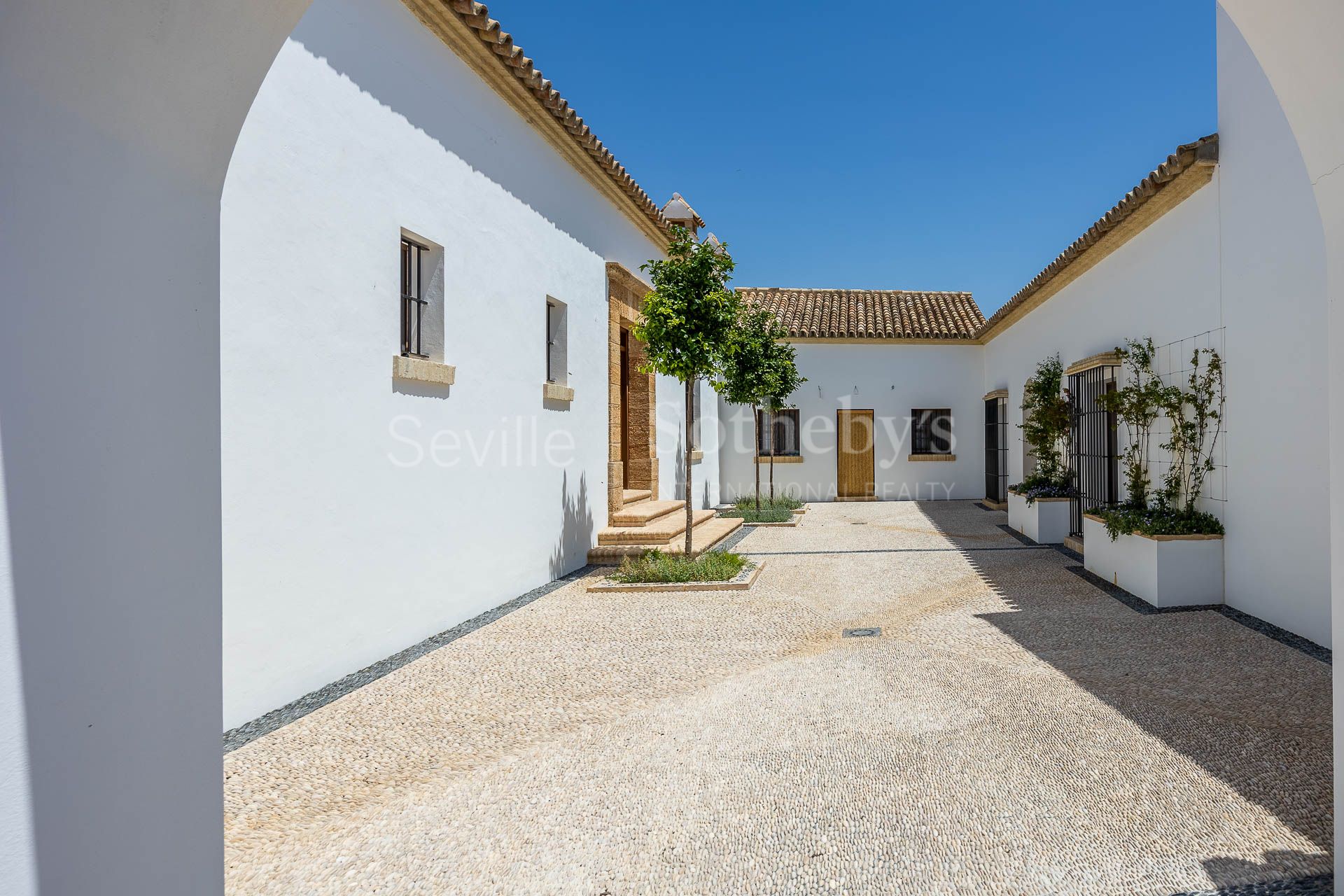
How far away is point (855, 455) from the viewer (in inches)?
697

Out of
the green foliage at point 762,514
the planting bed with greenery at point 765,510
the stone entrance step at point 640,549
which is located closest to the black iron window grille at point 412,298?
the stone entrance step at point 640,549

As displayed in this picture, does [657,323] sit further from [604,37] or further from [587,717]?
[587,717]

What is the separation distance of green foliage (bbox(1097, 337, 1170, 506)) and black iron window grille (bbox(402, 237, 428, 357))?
6602 mm

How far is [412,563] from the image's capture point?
526 cm

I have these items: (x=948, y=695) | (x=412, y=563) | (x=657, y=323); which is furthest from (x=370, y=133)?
(x=948, y=695)

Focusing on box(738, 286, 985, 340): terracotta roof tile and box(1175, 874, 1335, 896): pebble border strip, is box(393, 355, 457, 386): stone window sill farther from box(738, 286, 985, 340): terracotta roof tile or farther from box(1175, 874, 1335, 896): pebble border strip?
box(738, 286, 985, 340): terracotta roof tile

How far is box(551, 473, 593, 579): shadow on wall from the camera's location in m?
7.91

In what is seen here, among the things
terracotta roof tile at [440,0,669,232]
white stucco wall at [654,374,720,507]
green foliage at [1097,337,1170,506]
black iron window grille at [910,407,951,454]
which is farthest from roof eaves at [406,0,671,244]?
black iron window grille at [910,407,951,454]

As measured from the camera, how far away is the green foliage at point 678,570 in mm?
7633

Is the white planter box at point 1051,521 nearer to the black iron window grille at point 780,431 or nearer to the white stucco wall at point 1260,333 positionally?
the white stucco wall at point 1260,333

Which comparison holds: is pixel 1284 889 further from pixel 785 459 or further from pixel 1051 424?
pixel 785 459

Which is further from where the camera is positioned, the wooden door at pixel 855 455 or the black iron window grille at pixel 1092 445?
the wooden door at pixel 855 455

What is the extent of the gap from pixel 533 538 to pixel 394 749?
3707 millimetres

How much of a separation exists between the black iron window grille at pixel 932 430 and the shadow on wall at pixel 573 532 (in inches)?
438
